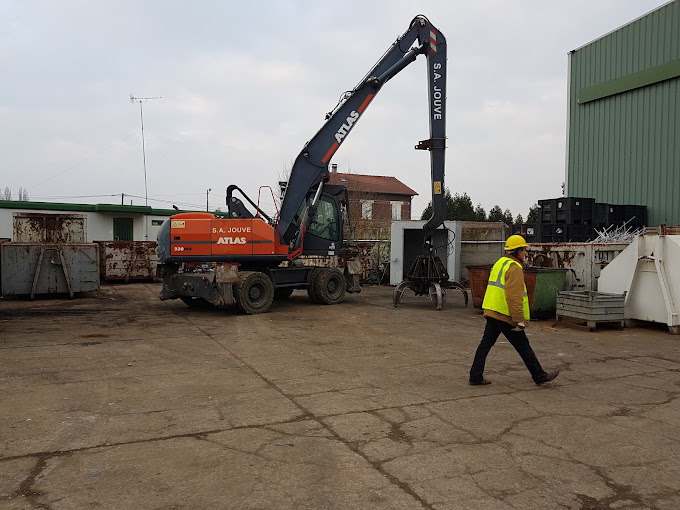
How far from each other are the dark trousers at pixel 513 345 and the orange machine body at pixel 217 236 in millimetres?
7941

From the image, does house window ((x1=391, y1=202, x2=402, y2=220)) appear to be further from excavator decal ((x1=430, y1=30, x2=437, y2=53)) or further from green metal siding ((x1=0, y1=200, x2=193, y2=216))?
excavator decal ((x1=430, y1=30, x2=437, y2=53))

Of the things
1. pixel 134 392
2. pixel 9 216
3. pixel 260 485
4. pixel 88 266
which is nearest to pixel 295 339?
pixel 134 392

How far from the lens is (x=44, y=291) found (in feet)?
53.0

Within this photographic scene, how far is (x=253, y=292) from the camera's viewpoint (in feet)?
43.5

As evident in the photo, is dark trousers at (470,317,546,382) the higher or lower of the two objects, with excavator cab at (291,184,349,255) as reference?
lower

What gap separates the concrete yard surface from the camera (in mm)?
3812

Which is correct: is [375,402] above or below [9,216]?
below

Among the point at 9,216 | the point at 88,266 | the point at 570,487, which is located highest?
the point at 9,216

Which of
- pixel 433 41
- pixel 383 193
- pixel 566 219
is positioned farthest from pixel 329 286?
pixel 383 193

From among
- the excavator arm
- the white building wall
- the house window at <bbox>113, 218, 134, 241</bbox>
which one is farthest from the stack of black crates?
the house window at <bbox>113, 218, 134, 241</bbox>

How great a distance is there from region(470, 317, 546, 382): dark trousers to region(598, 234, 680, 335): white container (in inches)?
211

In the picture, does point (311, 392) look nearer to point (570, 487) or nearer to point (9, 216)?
point (570, 487)

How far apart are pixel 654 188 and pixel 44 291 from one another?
18089 mm

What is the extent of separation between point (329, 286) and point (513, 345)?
29.0 ft
